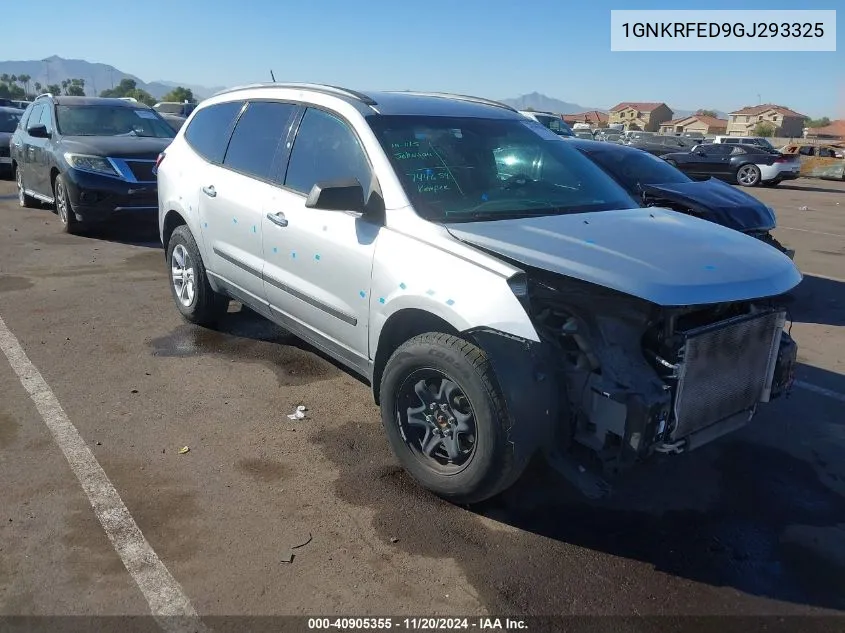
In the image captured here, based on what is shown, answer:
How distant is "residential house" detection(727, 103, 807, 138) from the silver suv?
3784 inches

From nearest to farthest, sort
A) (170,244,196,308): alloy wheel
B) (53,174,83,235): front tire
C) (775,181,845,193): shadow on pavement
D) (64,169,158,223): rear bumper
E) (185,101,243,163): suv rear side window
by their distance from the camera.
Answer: (185,101,243,163): suv rear side window, (170,244,196,308): alloy wheel, (64,169,158,223): rear bumper, (53,174,83,235): front tire, (775,181,845,193): shadow on pavement

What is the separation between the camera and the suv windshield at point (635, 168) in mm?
8570

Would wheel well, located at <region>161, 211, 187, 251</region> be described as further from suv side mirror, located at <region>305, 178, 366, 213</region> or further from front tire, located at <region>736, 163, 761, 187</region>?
front tire, located at <region>736, 163, 761, 187</region>

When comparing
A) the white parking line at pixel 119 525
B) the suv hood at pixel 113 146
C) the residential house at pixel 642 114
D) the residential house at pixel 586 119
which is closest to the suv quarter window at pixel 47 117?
the suv hood at pixel 113 146

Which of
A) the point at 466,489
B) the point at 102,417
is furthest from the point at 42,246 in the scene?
Answer: the point at 466,489

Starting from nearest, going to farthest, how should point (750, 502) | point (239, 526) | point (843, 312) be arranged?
point (239, 526), point (750, 502), point (843, 312)

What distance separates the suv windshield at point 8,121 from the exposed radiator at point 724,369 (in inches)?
644

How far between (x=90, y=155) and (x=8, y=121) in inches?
317

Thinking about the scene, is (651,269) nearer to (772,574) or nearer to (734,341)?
(734,341)

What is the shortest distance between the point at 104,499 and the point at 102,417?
3.23 ft

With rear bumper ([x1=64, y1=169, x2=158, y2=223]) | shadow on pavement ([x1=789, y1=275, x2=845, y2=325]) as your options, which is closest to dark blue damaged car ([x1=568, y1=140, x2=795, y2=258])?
shadow on pavement ([x1=789, y1=275, x2=845, y2=325])

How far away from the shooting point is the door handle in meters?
4.32

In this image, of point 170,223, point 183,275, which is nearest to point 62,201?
point 170,223

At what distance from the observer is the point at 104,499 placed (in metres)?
3.43
